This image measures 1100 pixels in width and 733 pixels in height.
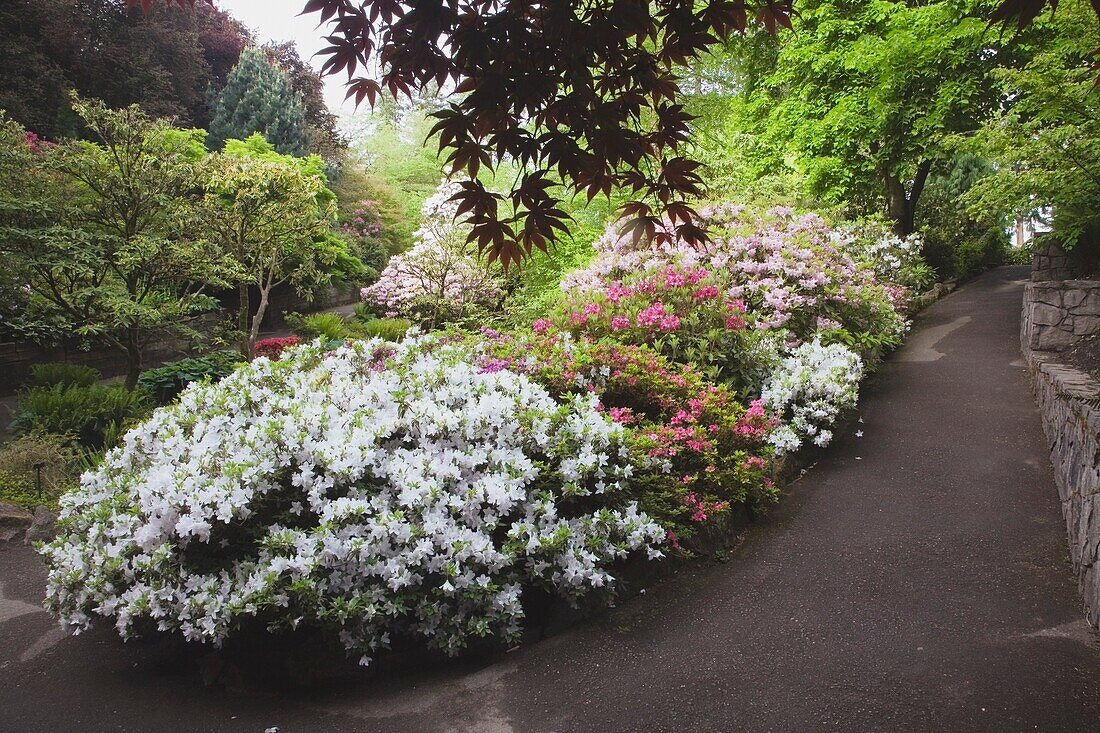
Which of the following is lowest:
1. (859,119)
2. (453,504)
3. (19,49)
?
(453,504)

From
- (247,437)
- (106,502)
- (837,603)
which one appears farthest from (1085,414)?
(106,502)

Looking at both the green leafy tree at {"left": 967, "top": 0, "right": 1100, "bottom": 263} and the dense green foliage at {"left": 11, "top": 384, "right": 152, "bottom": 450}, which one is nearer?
the dense green foliage at {"left": 11, "top": 384, "right": 152, "bottom": 450}

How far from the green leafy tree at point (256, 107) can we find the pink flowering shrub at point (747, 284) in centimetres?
1385

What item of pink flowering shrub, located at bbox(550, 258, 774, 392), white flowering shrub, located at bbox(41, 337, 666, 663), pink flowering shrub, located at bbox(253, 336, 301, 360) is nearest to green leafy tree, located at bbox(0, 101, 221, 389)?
pink flowering shrub, located at bbox(253, 336, 301, 360)

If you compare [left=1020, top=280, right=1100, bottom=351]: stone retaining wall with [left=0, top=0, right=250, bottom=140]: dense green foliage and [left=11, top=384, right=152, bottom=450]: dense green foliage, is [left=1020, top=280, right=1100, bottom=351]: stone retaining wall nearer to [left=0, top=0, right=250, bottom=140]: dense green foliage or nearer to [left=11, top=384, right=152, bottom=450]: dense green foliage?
[left=11, top=384, right=152, bottom=450]: dense green foliage

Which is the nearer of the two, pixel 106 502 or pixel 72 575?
pixel 72 575

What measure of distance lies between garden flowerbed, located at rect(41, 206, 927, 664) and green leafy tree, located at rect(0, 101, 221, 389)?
4.19 meters

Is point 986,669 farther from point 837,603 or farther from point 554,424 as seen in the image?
point 554,424

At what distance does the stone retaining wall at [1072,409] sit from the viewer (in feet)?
9.62

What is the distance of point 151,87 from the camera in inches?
593

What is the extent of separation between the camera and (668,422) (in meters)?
4.26

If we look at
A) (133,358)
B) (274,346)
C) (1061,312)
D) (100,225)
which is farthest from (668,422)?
(274,346)

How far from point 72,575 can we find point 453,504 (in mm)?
1653

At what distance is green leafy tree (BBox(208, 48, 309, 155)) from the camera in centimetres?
1767
